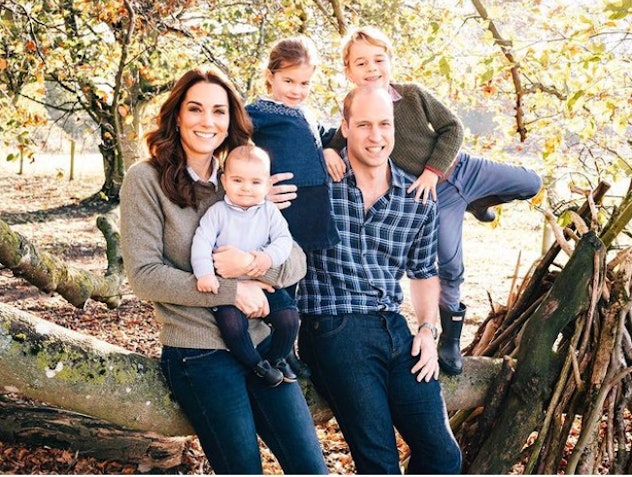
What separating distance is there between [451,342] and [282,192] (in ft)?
3.45

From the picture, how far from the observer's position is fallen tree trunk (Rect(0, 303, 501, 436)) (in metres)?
2.34

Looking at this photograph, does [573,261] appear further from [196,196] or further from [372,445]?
[196,196]

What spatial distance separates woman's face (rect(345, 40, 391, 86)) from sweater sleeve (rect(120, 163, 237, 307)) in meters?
1.23

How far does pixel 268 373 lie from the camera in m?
2.53

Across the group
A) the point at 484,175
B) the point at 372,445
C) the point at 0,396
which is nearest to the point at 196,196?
the point at 372,445

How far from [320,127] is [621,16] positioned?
1.46 metres

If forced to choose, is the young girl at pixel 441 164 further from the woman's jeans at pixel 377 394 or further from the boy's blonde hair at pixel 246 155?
the boy's blonde hair at pixel 246 155

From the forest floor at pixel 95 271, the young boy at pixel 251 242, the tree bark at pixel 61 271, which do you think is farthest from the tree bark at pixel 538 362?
the tree bark at pixel 61 271

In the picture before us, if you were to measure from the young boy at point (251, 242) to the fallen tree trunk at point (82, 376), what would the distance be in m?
0.32

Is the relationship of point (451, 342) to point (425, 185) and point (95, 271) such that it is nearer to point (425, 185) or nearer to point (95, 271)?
point (425, 185)

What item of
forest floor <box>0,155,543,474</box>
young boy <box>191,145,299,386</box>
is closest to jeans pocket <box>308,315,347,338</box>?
young boy <box>191,145,299,386</box>

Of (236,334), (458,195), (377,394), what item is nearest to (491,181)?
(458,195)

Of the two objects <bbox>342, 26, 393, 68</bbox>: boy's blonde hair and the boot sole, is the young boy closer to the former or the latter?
the boot sole

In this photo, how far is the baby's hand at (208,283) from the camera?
2.46 m
